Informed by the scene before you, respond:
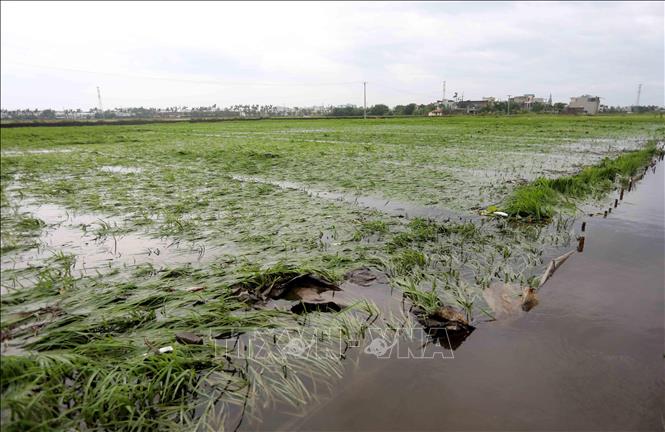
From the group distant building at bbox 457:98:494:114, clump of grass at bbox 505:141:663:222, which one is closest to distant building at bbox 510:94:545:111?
distant building at bbox 457:98:494:114

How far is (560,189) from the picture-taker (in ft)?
24.9

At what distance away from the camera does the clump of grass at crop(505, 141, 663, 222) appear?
20.2 ft

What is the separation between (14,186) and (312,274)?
246 cm

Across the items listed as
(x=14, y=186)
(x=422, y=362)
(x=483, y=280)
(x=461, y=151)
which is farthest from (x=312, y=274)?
(x=461, y=151)

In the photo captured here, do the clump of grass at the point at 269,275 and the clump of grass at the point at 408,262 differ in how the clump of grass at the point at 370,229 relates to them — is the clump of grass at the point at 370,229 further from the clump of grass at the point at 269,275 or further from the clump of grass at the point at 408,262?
the clump of grass at the point at 269,275

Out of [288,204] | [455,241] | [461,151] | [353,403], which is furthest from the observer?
[461,151]

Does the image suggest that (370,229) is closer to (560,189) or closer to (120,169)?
(560,189)

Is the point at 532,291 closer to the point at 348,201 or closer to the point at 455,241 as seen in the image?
the point at 455,241

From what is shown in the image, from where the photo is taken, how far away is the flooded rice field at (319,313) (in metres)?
2.15

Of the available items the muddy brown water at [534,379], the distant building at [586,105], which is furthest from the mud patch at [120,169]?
the distant building at [586,105]

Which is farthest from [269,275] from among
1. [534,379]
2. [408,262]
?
[534,379]

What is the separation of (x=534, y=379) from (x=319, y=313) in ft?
5.31

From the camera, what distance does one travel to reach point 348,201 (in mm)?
7395

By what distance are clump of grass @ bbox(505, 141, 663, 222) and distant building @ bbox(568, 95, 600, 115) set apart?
303ft
